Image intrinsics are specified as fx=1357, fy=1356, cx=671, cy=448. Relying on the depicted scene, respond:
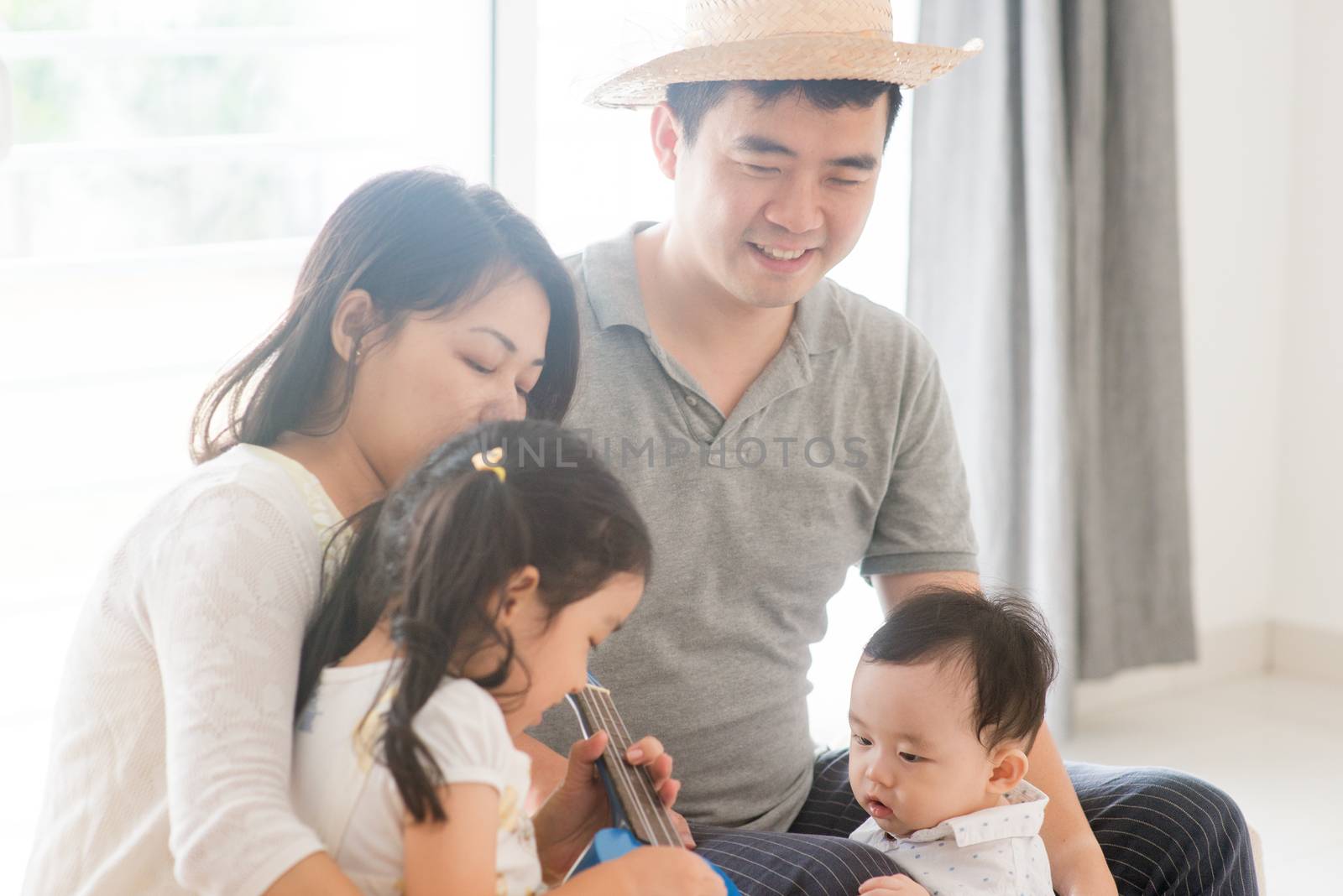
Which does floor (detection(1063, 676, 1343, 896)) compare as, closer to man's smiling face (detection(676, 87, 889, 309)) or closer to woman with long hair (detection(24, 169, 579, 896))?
man's smiling face (detection(676, 87, 889, 309))

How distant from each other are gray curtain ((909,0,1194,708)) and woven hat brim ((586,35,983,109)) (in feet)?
3.16

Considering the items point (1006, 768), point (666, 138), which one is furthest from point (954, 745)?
point (666, 138)

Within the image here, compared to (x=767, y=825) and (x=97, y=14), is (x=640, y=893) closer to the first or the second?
(x=767, y=825)

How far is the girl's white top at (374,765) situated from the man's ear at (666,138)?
2.64 feet

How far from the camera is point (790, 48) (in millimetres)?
1433

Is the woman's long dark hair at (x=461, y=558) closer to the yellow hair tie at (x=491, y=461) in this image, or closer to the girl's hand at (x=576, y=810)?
the yellow hair tie at (x=491, y=461)

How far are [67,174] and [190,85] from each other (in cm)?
31

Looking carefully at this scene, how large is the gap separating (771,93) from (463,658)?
0.75 meters

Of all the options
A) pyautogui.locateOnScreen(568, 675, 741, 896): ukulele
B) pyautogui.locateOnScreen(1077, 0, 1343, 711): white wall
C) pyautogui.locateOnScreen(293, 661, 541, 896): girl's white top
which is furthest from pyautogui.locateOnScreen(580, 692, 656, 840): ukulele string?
pyautogui.locateOnScreen(1077, 0, 1343, 711): white wall

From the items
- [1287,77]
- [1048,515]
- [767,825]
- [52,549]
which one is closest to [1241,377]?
[1287,77]

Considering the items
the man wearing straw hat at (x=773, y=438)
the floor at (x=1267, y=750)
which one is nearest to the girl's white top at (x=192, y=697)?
the man wearing straw hat at (x=773, y=438)

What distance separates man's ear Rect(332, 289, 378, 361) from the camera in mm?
1191

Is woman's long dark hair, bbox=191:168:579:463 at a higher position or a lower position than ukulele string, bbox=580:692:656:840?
higher

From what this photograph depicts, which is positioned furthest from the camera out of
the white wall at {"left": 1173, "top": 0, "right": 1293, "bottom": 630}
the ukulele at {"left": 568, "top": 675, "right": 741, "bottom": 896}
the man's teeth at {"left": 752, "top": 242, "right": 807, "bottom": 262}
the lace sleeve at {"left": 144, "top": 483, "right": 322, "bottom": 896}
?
the white wall at {"left": 1173, "top": 0, "right": 1293, "bottom": 630}
